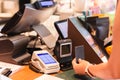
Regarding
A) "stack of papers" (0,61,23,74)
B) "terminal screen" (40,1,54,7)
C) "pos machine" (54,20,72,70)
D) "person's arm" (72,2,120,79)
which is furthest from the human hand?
"terminal screen" (40,1,54,7)

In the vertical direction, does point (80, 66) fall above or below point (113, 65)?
below

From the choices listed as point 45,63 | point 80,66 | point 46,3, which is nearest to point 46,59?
point 45,63

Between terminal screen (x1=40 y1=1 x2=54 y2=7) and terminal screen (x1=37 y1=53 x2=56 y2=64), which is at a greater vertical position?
terminal screen (x1=40 y1=1 x2=54 y2=7)

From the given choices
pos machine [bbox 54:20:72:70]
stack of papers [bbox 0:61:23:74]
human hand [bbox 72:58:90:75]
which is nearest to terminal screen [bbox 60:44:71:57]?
pos machine [bbox 54:20:72:70]

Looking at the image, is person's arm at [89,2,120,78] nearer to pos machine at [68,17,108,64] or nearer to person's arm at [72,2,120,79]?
person's arm at [72,2,120,79]

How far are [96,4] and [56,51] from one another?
0.77m

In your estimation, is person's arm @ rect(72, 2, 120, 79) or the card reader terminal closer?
person's arm @ rect(72, 2, 120, 79)

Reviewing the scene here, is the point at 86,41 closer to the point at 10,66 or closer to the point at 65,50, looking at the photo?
the point at 65,50

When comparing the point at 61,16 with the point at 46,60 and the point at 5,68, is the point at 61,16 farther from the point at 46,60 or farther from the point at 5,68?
the point at 5,68

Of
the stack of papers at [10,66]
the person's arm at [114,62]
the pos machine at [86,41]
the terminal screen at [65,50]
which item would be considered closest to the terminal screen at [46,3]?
the pos machine at [86,41]

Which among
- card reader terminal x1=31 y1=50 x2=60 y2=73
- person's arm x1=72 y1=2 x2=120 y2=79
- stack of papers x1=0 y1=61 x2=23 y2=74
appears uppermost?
person's arm x1=72 y1=2 x2=120 y2=79

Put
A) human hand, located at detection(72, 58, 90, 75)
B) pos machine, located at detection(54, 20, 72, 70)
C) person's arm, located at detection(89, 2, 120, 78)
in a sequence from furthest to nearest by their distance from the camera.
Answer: pos machine, located at detection(54, 20, 72, 70)
human hand, located at detection(72, 58, 90, 75)
person's arm, located at detection(89, 2, 120, 78)

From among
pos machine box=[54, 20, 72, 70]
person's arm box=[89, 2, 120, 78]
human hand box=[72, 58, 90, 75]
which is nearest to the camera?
person's arm box=[89, 2, 120, 78]

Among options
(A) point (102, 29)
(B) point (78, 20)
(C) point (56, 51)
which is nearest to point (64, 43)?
(C) point (56, 51)
